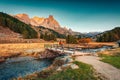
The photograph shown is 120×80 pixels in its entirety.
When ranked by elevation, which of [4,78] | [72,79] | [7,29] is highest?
[7,29]

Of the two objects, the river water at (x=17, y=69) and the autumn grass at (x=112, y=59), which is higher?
the autumn grass at (x=112, y=59)

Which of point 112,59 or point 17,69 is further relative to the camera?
point 17,69

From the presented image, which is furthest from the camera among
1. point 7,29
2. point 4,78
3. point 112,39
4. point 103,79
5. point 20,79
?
point 7,29

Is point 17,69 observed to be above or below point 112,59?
below

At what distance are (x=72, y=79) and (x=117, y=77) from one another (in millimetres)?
5675

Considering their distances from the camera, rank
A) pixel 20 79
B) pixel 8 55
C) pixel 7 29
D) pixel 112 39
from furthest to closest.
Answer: pixel 7 29, pixel 112 39, pixel 8 55, pixel 20 79

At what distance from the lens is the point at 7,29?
566 ft

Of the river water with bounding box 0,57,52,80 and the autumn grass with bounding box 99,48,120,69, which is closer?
the autumn grass with bounding box 99,48,120,69

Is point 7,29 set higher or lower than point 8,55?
higher

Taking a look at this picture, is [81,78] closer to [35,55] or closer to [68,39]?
[35,55]

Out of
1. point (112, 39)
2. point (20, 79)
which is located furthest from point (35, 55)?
point (112, 39)

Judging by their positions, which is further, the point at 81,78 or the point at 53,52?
the point at 53,52

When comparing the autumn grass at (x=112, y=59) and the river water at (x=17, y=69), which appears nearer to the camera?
the autumn grass at (x=112, y=59)

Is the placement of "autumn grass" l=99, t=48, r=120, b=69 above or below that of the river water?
above
